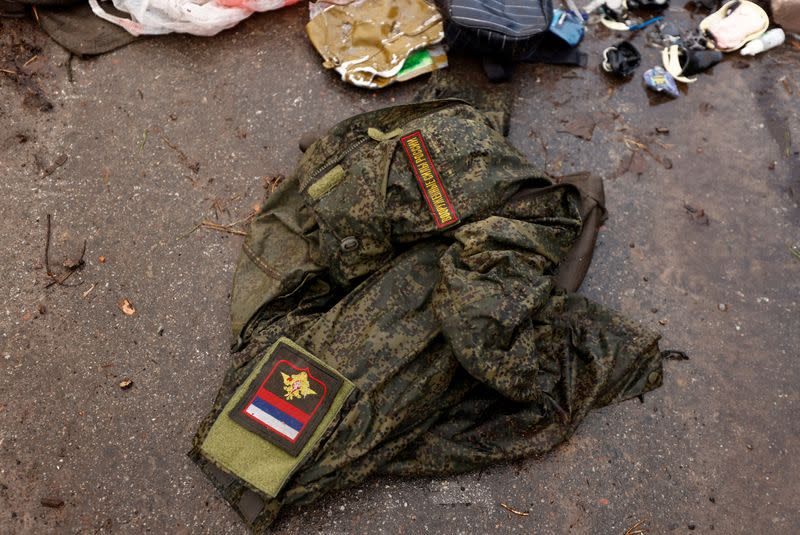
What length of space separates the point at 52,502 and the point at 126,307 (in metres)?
0.87

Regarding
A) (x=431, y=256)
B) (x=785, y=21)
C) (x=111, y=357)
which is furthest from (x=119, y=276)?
(x=785, y=21)

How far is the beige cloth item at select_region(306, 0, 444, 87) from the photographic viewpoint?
3.07 meters

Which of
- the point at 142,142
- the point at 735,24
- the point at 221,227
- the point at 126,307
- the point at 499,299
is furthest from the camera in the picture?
the point at 735,24

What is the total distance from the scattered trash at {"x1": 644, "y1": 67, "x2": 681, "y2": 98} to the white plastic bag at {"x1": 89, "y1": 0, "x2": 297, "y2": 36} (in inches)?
81.5

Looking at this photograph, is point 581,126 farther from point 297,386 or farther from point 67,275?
point 67,275

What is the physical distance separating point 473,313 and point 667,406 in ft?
3.58

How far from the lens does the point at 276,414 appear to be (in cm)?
225

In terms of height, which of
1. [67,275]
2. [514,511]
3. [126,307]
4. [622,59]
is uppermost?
[622,59]

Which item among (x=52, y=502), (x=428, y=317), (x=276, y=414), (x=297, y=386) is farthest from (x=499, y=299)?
(x=52, y=502)

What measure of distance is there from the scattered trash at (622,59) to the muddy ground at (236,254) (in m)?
0.08

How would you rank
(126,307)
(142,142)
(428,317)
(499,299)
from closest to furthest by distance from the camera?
(499,299) → (428,317) → (126,307) → (142,142)

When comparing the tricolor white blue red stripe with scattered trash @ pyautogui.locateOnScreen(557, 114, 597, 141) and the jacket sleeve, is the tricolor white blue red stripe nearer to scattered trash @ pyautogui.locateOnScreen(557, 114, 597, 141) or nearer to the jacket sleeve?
the jacket sleeve

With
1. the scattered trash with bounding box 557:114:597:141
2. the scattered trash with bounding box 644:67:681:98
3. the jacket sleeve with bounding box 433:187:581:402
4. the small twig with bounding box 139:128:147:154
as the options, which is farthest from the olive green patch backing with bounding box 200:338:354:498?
the scattered trash with bounding box 644:67:681:98

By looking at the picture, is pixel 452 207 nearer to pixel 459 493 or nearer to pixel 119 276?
pixel 459 493
